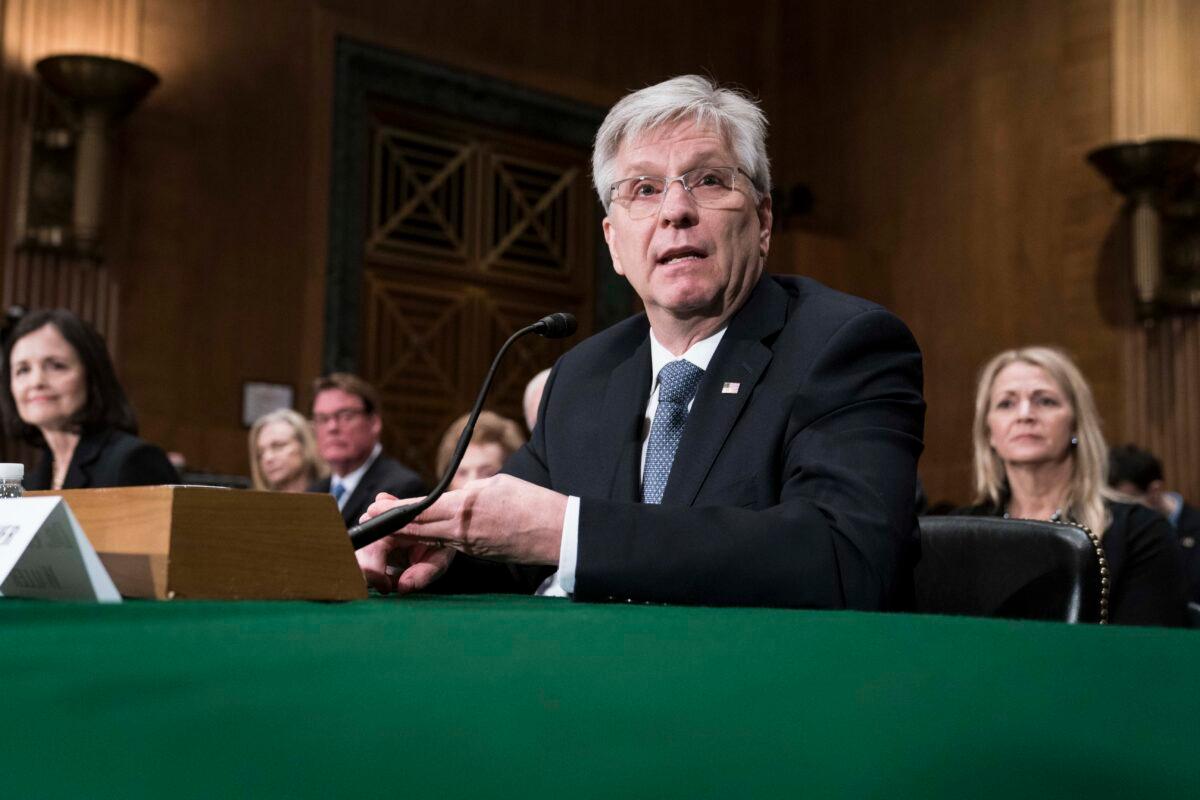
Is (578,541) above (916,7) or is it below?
below

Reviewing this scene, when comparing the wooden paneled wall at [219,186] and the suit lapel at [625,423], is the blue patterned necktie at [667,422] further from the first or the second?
the wooden paneled wall at [219,186]

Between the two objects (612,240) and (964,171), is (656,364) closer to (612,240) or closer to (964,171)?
(612,240)

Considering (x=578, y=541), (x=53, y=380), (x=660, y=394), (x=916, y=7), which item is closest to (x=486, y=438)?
(x=53, y=380)

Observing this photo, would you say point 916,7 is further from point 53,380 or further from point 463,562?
point 463,562

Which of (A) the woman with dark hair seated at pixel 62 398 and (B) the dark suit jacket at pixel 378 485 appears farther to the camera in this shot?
(B) the dark suit jacket at pixel 378 485

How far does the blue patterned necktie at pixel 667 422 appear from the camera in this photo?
6.52 ft

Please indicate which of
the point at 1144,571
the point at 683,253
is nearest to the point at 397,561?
the point at 683,253

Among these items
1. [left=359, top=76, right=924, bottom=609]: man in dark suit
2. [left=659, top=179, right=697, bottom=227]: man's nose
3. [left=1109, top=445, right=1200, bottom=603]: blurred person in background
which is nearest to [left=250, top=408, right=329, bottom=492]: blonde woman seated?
[left=1109, top=445, right=1200, bottom=603]: blurred person in background

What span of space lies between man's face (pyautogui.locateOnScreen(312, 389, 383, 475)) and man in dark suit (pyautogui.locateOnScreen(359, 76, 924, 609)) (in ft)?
10.5

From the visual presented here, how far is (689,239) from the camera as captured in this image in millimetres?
2117

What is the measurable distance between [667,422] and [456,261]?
22.1ft

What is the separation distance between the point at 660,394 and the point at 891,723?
1.30 meters

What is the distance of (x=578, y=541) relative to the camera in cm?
148

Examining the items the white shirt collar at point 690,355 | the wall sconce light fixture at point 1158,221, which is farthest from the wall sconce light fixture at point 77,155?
the white shirt collar at point 690,355
